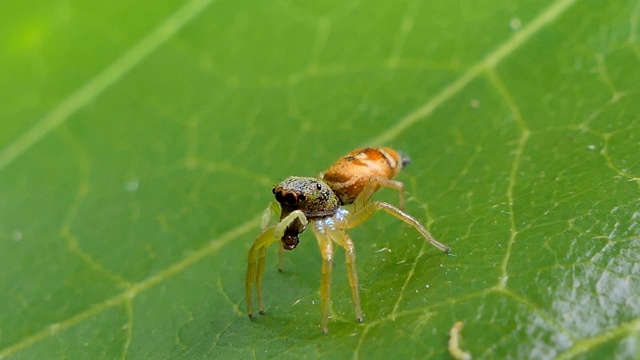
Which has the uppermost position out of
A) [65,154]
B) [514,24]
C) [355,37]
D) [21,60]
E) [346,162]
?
[21,60]

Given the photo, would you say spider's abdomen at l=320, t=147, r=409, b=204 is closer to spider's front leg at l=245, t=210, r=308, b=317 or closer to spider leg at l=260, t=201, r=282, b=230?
spider leg at l=260, t=201, r=282, b=230

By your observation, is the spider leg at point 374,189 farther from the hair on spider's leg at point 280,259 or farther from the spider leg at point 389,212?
the hair on spider's leg at point 280,259

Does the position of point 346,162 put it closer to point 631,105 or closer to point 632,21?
point 631,105

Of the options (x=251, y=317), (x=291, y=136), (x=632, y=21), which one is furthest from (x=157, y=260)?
(x=632, y=21)

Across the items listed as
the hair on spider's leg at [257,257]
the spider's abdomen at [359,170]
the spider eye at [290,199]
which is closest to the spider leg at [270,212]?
the spider eye at [290,199]

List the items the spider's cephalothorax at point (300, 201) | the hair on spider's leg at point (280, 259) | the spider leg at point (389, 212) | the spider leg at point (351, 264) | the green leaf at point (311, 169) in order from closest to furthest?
the green leaf at point (311, 169), the spider leg at point (351, 264), the spider leg at point (389, 212), the spider's cephalothorax at point (300, 201), the hair on spider's leg at point (280, 259)

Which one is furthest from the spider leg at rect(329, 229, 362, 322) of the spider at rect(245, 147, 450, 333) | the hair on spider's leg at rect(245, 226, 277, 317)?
the hair on spider's leg at rect(245, 226, 277, 317)

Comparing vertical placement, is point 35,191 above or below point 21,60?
below
